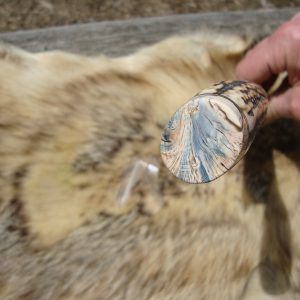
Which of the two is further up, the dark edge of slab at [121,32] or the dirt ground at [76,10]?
the dark edge of slab at [121,32]

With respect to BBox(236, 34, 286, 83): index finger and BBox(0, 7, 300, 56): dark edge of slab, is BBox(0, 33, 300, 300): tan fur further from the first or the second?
BBox(0, 7, 300, 56): dark edge of slab

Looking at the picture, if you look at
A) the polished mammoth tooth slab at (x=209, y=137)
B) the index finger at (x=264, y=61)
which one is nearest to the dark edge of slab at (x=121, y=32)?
the index finger at (x=264, y=61)

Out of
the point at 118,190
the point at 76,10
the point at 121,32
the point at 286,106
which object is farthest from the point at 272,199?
the point at 76,10

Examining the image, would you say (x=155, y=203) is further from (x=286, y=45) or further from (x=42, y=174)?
(x=286, y=45)

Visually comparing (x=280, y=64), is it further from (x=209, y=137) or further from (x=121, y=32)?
(x=121, y=32)

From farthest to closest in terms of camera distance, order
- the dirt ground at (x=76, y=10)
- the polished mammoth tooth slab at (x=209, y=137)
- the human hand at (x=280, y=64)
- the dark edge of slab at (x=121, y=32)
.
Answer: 1. the dirt ground at (x=76, y=10)
2. the dark edge of slab at (x=121, y=32)
3. the human hand at (x=280, y=64)
4. the polished mammoth tooth slab at (x=209, y=137)

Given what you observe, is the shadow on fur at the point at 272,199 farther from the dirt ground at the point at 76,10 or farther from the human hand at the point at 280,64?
the dirt ground at the point at 76,10

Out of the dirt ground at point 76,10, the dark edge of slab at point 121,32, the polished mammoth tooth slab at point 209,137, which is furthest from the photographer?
the dirt ground at point 76,10
